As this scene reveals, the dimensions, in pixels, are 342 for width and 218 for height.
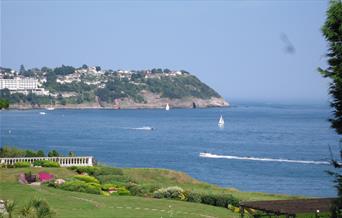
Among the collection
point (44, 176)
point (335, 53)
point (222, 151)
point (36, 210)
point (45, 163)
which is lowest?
point (222, 151)

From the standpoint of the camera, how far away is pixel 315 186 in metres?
60.7

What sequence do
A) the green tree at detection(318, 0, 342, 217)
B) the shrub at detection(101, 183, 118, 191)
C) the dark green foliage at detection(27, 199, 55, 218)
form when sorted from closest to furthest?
the green tree at detection(318, 0, 342, 217), the dark green foliage at detection(27, 199, 55, 218), the shrub at detection(101, 183, 118, 191)

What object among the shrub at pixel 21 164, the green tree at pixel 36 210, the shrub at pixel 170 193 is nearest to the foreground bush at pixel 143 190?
the shrub at pixel 170 193

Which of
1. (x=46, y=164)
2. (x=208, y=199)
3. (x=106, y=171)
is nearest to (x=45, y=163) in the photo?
(x=46, y=164)

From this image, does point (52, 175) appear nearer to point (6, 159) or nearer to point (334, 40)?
point (6, 159)

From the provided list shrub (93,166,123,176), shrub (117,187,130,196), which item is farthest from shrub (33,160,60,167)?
shrub (117,187,130,196)

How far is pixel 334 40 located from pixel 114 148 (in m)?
82.6

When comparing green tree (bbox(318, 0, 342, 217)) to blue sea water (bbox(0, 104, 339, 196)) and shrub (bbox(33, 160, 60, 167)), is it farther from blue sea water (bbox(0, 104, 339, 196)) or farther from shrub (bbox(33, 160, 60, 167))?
blue sea water (bbox(0, 104, 339, 196))

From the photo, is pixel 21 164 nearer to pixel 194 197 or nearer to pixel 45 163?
pixel 45 163

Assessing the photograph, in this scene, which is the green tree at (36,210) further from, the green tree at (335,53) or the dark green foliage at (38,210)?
the green tree at (335,53)

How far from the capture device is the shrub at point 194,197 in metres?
29.4

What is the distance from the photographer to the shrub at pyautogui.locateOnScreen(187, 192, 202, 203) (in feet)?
96.6

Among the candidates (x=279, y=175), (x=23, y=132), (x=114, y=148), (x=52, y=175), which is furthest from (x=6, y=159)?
(x=23, y=132)

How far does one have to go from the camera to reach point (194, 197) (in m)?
29.6
